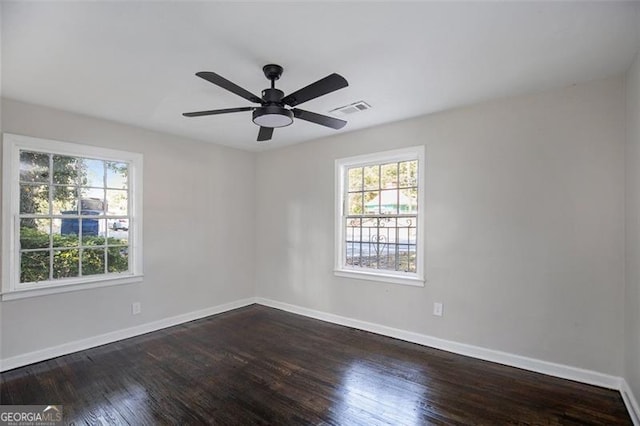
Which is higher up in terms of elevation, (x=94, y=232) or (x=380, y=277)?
(x=94, y=232)

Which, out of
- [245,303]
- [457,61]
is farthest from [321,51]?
[245,303]

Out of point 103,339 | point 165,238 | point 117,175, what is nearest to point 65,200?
point 117,175

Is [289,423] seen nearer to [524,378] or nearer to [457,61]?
[524,378]

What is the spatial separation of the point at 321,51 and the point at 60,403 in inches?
128

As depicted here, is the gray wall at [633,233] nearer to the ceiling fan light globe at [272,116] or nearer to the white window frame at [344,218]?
the white window frame at [344,218]

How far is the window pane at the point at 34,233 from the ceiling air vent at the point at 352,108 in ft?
10.5

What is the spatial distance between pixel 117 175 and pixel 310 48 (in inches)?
116

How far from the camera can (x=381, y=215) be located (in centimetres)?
394

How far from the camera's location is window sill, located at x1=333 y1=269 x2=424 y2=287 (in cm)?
355

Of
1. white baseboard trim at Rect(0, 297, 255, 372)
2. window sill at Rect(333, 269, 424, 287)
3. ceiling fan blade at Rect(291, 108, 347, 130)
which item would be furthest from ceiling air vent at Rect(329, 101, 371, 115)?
white baseboard trim at Rect(0, 297, 255, 372)

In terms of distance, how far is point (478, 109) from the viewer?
10.4 feet

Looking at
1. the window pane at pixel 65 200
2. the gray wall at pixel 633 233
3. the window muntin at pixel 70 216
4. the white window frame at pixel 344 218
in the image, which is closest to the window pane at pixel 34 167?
the window muntin at pixel 70 216

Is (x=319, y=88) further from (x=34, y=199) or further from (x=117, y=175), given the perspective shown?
(x=34, y=199)

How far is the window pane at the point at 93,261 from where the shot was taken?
3.47 metres
